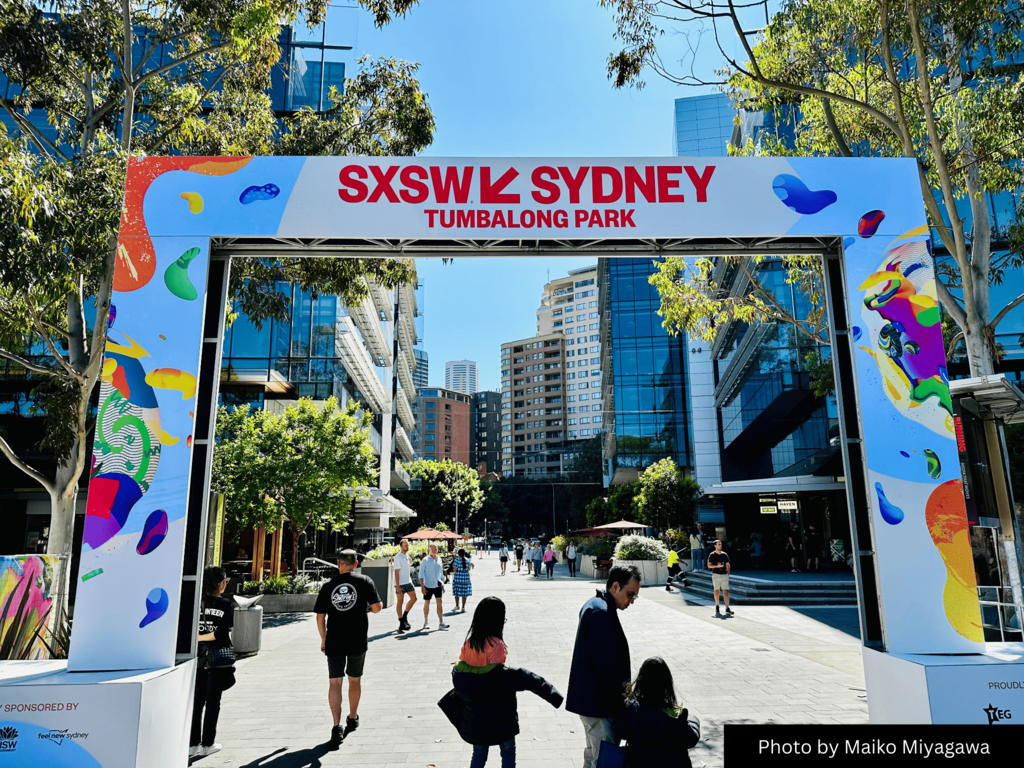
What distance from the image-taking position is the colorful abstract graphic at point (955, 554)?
5613 millimetres

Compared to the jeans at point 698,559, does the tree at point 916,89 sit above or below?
above

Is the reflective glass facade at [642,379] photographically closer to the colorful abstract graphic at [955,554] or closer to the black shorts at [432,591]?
the black shorts at [432,591]

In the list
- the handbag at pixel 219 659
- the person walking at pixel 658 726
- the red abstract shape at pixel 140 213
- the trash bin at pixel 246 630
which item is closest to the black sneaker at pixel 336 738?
the handbag at pixel 219 659

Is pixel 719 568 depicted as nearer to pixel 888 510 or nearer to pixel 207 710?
pixel 888 510

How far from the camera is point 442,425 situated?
151 meters

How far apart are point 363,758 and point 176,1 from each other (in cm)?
1120

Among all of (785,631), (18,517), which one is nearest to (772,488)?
(785,631)

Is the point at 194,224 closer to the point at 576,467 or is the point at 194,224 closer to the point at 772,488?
the point at 772,488

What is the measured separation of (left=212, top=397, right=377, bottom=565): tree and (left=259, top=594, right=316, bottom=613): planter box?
2393 millimetres

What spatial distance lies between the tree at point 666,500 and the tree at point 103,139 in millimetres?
25226

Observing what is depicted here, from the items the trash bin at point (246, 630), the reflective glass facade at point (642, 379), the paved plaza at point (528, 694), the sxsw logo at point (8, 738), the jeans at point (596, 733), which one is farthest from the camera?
the reflective glass facade at point (642, 379)

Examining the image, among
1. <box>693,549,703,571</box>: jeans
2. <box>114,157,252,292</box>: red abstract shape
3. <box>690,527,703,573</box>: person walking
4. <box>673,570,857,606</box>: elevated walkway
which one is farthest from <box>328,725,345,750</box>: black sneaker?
<box>693,549,703,571</box>: jeans
